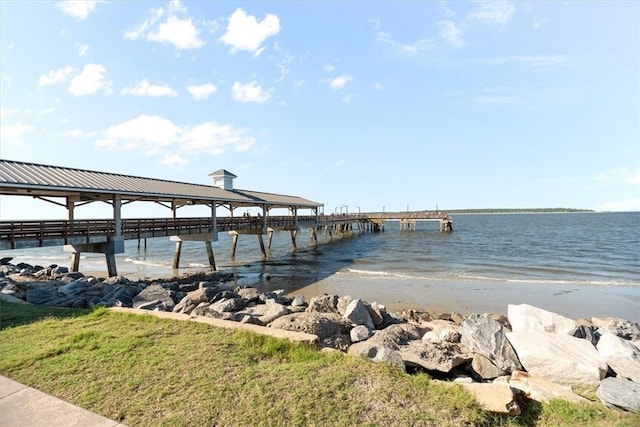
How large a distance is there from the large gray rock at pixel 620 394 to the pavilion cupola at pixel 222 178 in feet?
89.0

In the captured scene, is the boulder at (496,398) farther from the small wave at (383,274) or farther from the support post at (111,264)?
the support post at (111,264)

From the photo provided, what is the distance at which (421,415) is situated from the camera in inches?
148

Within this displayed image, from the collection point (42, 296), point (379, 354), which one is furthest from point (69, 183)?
point (379, 354)

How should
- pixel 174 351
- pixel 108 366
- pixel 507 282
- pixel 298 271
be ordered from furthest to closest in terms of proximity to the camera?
pixel 298 271, pixel 507 282, pixel 174 351, pixel 108 366

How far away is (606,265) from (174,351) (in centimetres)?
A: 2948

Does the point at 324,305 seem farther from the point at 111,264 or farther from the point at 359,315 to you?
the point at 111,264

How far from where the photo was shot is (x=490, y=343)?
252 inches

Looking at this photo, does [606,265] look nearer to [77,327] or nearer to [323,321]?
[323,321]

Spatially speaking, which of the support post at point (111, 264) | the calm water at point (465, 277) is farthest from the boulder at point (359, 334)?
the support post at point (111, 264)

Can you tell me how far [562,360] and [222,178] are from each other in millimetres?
26904

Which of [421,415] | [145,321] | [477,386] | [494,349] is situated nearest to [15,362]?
[145,321]

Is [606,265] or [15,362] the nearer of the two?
[15,362]

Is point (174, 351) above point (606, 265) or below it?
above

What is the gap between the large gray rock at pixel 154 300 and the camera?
9384 mm
